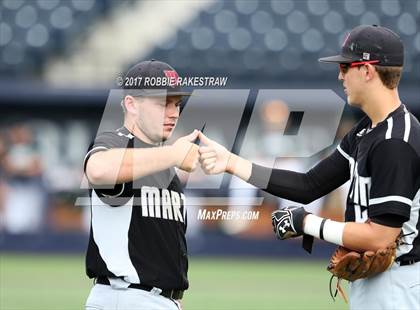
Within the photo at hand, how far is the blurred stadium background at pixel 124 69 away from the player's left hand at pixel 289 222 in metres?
5.41

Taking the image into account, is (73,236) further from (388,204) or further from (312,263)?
Answer: (388,204)

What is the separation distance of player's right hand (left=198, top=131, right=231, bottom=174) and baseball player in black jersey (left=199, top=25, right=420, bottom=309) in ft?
1.96

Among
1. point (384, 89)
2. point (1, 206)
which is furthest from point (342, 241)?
point (1, 206)

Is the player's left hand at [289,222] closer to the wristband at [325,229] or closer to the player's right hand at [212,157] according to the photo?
the wristband at [325,229]

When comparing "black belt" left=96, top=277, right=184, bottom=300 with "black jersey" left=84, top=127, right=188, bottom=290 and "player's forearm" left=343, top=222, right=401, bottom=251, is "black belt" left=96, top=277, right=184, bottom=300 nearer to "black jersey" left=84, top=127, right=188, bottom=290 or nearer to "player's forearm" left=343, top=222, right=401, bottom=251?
"black jersey" left=84, top=127, right=188, bottom=290

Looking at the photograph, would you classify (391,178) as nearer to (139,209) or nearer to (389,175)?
(389,175)

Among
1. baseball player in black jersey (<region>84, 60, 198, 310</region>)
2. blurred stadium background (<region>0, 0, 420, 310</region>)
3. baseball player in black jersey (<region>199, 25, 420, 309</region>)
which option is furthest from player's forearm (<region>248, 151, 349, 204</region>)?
blurred stadium background (<region>0, 0, 420, 310</region>)

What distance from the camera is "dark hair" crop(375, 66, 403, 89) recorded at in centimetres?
391

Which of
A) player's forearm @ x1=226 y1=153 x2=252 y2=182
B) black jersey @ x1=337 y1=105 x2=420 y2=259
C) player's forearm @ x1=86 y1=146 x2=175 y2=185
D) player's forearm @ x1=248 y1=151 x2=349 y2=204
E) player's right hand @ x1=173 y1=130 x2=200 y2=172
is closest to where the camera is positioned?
black jersey @ x1=337 y1=105 x2=420 y2=259

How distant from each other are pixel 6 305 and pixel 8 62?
739 centimetres

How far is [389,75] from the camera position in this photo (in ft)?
12.9

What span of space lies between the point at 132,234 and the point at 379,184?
3.86 ft

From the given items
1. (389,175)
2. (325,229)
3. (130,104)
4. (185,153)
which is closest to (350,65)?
(389,175)

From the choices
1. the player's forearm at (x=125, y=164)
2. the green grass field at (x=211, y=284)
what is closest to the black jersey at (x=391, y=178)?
the player's forearm at (x=125, y=164)
